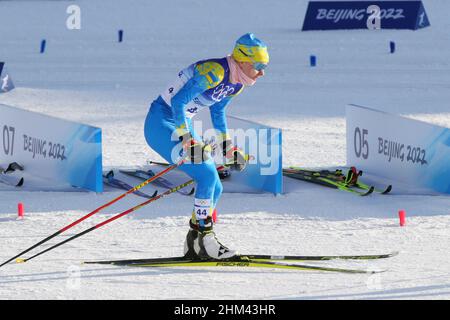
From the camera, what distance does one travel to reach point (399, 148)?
41.4ft

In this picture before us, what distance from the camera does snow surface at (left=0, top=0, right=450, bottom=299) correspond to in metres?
8.76

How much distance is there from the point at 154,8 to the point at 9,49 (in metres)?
11.1

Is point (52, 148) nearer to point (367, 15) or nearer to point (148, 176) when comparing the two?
point (148, 176)

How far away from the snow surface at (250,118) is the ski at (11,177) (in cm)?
30

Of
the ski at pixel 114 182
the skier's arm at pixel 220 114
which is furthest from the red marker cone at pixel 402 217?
the ski at pixel 114 182

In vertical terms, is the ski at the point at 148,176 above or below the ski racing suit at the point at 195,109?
below

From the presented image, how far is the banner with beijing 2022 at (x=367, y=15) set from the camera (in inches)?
1133

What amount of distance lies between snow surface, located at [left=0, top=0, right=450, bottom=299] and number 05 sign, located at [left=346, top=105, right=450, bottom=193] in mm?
390

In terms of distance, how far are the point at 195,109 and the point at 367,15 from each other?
2011 cm

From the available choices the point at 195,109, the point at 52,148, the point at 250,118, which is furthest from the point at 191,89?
the point at 250,118

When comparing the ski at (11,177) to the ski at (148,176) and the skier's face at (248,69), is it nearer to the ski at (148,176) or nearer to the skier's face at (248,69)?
the ski at (148,176)

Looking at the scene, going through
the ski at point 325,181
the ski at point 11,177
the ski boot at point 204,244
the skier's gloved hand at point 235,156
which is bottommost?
the ski at point 11,177

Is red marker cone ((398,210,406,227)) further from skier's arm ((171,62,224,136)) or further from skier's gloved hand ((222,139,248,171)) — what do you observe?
skier's arm ((171,62,224,136))

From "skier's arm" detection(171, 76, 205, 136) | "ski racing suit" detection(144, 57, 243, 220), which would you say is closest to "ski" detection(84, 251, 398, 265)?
"ski racing suit" detection(144, 57, 243, 220)
